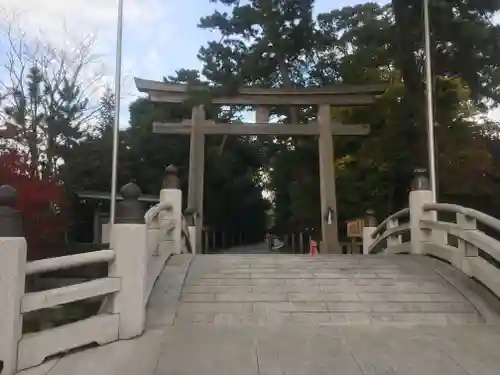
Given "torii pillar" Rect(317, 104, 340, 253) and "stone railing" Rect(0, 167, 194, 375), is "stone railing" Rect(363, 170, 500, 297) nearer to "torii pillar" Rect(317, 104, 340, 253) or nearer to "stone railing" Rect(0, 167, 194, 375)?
"stone railing" Rect(0, 167, 194, 375)

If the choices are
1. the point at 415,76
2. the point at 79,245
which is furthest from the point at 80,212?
the point at 415,76

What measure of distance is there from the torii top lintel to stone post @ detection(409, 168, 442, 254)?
277 inches

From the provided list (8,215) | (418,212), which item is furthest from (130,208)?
(418,212)

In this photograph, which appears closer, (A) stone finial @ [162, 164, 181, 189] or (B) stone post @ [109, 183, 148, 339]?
(B) stone post @ [109, 183, 148, 339]

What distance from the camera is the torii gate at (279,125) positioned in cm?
1509

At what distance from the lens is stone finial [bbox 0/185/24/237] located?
12.8 feet

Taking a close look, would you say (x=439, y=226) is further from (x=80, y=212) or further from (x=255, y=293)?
(x=80, y=212)

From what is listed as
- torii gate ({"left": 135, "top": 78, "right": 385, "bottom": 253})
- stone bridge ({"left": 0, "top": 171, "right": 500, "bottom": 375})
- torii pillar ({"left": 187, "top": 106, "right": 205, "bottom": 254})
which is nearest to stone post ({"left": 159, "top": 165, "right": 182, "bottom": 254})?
stone bridge ({"left": 0, "top": 171, "right": 500, "bottom": 375})

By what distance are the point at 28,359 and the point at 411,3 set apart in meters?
12.1

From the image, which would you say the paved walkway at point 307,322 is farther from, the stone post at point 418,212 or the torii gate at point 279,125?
the torii gate at point 279,125

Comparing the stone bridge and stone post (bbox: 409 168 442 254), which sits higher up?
stone post (bbox: 409 168 442 254)

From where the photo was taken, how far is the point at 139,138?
80.2 ft

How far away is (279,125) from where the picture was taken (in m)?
15.9

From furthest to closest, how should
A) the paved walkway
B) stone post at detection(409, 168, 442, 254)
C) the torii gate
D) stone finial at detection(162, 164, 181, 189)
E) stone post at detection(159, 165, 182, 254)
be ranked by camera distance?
the torii gate, stone finial at detection(162, 164, 181, 189), stone post at detection(159, 165, 182, 254), stone post at detection(409, 168, 442, 254), the paved walkway
